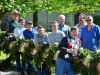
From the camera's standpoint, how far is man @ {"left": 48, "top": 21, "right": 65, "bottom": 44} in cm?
866

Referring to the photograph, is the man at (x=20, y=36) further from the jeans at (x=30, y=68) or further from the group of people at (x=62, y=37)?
the jeans at (x=30, y=68)

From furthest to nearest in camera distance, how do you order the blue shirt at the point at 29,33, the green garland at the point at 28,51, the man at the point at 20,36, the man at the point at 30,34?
the man at the point at 20,36 → the blue shirt at the point at 29,33 → the man at the point at 30,34 → the green garland at the point at 28,51

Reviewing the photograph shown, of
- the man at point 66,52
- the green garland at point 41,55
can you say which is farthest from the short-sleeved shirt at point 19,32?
the man at point 66,52

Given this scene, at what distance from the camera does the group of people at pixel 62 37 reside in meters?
7.52

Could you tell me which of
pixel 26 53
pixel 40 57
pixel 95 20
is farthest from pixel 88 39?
pixel 95 20

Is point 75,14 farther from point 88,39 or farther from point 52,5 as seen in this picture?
point 88,39

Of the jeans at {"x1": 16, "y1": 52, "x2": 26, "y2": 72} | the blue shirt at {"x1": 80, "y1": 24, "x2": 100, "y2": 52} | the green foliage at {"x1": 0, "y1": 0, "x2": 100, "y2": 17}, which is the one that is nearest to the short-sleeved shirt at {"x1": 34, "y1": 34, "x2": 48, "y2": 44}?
the blue shirt at {"x1": 80, "y1": 24, "x2": 100, "y2": 52}

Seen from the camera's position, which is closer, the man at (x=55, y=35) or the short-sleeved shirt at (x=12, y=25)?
the man at (x=55, y=35)

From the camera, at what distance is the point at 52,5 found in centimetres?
1728

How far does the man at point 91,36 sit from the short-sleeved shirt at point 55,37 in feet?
2.51

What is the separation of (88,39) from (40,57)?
149cm

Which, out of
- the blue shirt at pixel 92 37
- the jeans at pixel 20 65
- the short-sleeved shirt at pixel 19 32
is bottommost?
the jeans at pixel 20 65

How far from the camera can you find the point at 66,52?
750 cm

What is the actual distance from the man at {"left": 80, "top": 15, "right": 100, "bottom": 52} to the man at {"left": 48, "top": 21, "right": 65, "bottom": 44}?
0.77 meters
